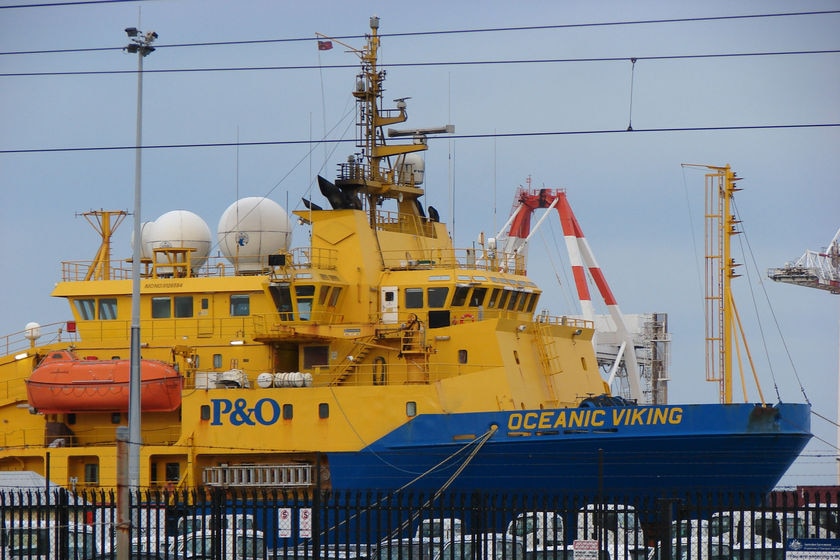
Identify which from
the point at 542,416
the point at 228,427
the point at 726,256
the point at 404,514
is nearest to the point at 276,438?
the point at 228,427

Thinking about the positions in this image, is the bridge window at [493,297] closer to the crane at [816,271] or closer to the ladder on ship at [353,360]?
the ladder on ship at [353,360]

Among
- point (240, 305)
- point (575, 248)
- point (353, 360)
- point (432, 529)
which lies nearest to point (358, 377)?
point (353, 360)

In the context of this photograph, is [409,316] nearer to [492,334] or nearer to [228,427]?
[492,334]

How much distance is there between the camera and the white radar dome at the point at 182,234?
42.6 metres

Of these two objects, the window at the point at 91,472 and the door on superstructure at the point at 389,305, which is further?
the door on superstructure at the point at 389,305

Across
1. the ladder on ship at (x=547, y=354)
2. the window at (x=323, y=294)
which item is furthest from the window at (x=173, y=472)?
the ladder on ship at (x=547, y=354)

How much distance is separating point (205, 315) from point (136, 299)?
529 centimetres

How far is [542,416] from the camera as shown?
34.9 meters

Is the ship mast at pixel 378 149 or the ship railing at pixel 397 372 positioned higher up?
the ship mast at pixel 378 149

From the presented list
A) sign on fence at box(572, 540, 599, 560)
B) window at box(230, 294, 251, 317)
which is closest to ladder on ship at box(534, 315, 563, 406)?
window at box(230, 294, 251, 317)

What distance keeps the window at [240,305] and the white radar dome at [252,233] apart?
1.94m

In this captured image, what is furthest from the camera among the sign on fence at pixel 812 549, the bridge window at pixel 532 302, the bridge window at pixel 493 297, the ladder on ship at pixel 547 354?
the bridge window at pixel 532 302

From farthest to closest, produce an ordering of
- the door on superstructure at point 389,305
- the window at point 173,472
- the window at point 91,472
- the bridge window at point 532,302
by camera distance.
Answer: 1. the bridge window at point 532,302
2. the door on superstructure at point 389,305
3. the window at point 91,472
4. the window at point 173,472

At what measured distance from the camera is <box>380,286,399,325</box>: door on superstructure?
127 feet
